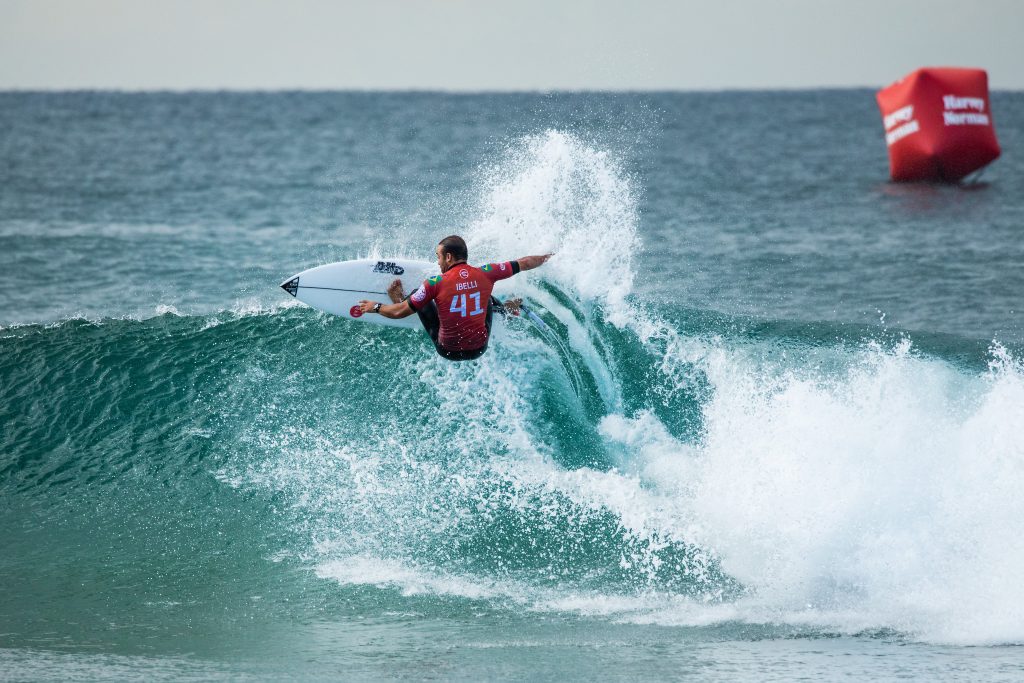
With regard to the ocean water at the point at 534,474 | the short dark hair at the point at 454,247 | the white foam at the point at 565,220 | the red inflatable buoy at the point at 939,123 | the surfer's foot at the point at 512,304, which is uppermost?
the red inflatable buoy at the point at 939,123

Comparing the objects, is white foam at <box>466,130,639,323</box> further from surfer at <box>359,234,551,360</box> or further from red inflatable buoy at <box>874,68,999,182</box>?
red inflatable buoy at <box>874,68,999,182</box>

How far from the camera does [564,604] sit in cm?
674

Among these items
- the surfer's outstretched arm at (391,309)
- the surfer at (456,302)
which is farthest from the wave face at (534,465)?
the surfer's outstretched arm at (391,309)

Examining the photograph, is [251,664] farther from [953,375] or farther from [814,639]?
[953,375]

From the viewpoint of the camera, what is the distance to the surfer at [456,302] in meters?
7.69

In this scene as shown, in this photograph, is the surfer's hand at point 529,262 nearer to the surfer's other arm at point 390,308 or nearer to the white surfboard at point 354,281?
the surfer's other arm at point 390,308

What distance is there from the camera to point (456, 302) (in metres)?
7.74

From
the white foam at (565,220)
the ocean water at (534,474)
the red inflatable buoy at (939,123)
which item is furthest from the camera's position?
the red inflatable buoy at (939,123)

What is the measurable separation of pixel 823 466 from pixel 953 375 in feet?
10.8

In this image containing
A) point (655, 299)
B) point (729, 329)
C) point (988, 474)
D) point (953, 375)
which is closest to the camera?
point (988, 474)

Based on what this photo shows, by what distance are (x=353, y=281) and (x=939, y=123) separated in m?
20.0

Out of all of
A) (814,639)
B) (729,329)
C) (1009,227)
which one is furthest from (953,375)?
(1009,227)

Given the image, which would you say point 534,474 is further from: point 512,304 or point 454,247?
point 454,247

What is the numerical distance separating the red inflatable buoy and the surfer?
19.4m
